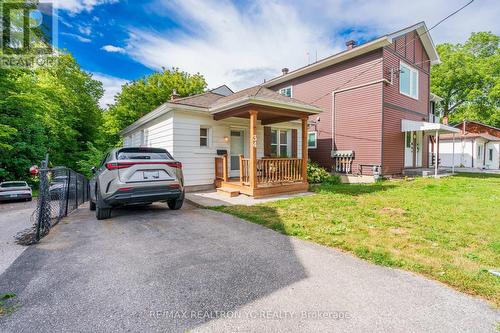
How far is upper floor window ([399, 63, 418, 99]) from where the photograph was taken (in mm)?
12898

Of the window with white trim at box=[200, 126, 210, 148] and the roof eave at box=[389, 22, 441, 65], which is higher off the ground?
the roof eave at box=[389, 22, 441, 65]

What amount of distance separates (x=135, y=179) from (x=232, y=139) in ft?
18.8

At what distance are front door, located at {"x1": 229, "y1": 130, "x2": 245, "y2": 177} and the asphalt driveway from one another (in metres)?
6.47

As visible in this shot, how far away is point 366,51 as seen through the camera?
468 inches

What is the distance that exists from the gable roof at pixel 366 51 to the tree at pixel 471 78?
18389mm

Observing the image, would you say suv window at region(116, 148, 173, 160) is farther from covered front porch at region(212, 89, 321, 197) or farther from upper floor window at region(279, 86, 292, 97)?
upper floor window at region(279, 86, 292, 97)

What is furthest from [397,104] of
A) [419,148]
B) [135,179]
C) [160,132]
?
[135,179]

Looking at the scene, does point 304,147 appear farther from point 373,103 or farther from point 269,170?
point 373,103

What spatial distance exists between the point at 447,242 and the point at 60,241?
20.5 feet

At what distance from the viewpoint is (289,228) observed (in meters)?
4.51

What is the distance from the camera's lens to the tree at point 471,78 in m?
27.8

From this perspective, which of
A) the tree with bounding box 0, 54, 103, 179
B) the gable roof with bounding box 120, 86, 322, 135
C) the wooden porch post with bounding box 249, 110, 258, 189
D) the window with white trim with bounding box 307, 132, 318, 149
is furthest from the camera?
the window with white trim with bounding box 307, 132, 318, 149

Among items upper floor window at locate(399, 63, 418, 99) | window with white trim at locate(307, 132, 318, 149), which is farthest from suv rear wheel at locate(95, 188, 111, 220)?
upper floor window at locate(399, 63, 418, 99)

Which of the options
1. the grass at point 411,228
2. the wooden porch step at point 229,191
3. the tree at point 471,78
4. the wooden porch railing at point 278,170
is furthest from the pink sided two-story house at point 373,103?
the tree at point 471,78
